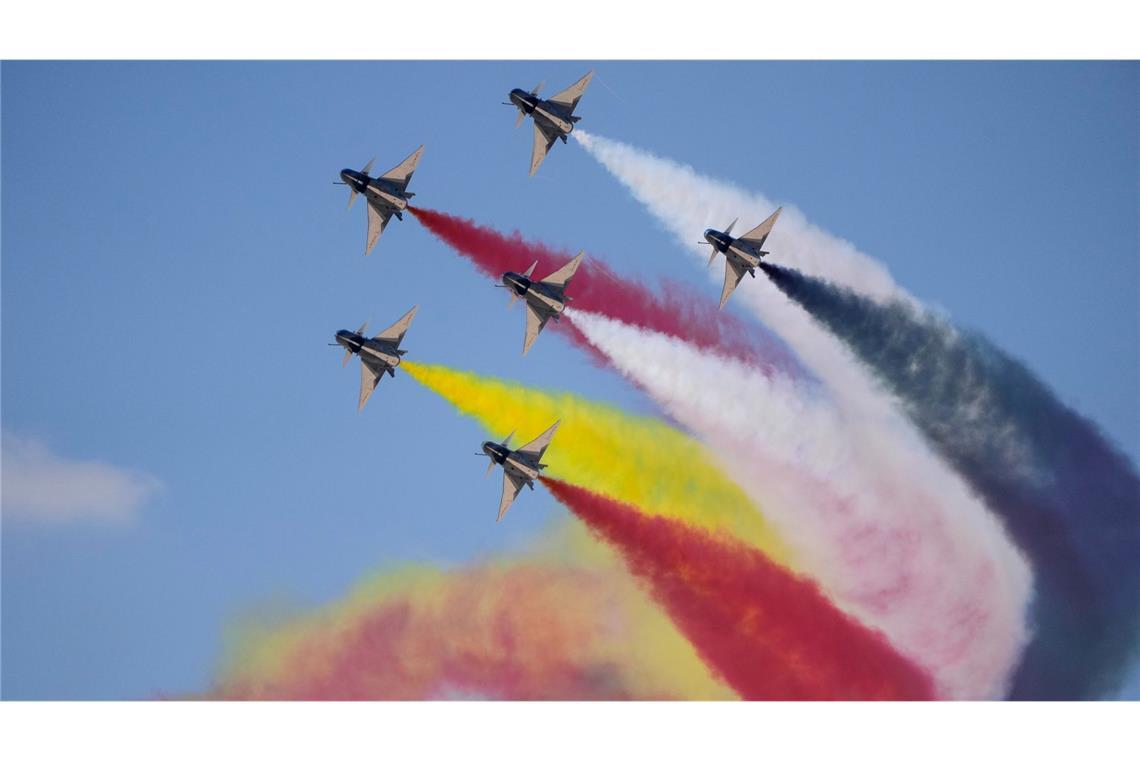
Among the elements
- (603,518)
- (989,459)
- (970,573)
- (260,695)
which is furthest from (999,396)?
(260,695)

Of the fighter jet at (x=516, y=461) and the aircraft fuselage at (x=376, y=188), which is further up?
the aircraft fuselage at (x=376, y=188)

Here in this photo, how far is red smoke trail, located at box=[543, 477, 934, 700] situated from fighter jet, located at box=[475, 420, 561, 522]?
9.27ft

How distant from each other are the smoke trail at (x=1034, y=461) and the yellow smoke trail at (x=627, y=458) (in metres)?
9.43

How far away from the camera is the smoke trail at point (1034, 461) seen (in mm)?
94125

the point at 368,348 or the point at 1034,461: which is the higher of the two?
the point at 1034,461

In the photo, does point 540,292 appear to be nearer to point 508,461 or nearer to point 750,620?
point 508,461

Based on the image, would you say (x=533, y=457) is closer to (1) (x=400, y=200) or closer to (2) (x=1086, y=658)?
(1) (x=400, y=200)

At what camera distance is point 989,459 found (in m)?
95.6

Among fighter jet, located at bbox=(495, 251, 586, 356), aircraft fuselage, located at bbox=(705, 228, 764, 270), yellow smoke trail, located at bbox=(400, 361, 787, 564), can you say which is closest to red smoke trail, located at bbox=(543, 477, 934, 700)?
yellow smoke trail, located at bbox=(400, 361, 787, 564)

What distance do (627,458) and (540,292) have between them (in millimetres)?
11444

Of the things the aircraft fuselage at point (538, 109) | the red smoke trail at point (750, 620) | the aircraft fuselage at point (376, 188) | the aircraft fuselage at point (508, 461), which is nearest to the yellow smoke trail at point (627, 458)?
the red smoke trail at point (750, 620)

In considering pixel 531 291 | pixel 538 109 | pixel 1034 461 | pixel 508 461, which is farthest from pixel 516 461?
pixel 1034 461

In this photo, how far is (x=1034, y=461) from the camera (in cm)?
9588

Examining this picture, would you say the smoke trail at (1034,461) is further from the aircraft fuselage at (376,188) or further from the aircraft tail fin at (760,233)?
the aircraft fuselage at (376,188)
